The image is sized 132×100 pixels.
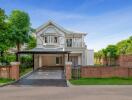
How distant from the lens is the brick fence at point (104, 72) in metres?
27.0

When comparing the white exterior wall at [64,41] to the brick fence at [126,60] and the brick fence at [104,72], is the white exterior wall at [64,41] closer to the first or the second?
the brick fence at [126,60]

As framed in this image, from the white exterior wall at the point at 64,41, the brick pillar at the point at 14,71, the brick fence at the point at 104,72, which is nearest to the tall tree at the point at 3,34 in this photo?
the brick pillar at the point at 14,71

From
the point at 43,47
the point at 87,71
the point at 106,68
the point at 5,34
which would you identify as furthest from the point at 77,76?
the point at 43,47

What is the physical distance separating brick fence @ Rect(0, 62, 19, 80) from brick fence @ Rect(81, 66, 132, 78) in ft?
21.5

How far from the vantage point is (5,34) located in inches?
1212

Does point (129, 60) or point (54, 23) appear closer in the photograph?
point (129, 60)

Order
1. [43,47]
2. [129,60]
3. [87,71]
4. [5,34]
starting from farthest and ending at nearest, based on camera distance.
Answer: [43,47]
[129,60]
[5,34]
[87,71]

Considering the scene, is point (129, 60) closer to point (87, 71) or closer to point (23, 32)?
point (87, 71)

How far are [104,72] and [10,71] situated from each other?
940 centimetres

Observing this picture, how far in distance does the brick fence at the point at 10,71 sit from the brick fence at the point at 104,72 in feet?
21.5

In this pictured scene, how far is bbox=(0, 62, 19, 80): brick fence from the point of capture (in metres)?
26.4

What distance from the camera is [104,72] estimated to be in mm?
27312

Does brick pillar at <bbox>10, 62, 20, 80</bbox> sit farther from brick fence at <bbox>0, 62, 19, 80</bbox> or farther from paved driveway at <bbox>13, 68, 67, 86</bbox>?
paved driveway at <bbox>13, 68, 67, 86</bbox>

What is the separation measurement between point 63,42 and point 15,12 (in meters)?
11.8
